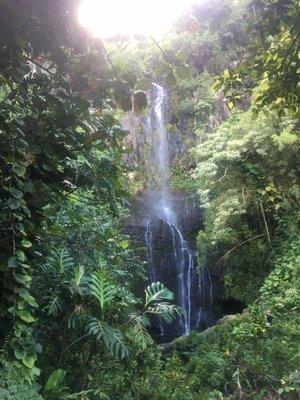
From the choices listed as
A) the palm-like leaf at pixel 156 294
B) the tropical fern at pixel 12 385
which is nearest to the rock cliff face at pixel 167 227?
the palm-like leaf at pixel 156 294

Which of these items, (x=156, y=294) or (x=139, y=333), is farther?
(x=156, y=294)

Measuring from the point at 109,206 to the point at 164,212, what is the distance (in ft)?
36.0

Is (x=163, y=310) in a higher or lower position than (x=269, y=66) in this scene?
lower

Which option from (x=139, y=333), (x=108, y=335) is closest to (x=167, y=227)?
(x=139, y=333)

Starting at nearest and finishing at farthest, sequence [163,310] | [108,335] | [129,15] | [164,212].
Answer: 1. [129,15]
2. [108,335]
3. [163,310]
4. [164,212]

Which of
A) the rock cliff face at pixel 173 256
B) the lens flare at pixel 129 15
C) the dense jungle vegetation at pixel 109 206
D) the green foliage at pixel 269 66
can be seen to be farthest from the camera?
the rock cliff face at pixel 173 256

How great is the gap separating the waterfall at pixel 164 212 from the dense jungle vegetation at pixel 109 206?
3.22 m

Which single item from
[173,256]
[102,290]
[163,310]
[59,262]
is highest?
[173,256]

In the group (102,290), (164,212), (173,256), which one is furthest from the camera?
(164,212)

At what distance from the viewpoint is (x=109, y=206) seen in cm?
287

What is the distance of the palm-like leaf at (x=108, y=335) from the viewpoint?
3.41 m

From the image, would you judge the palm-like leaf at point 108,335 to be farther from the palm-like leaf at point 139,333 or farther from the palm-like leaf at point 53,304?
the palm-like leaf at point 53,304

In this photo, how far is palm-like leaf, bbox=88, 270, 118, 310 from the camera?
12.1 feet

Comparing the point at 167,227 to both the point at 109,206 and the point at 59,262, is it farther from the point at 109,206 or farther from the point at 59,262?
the point at 109,206
